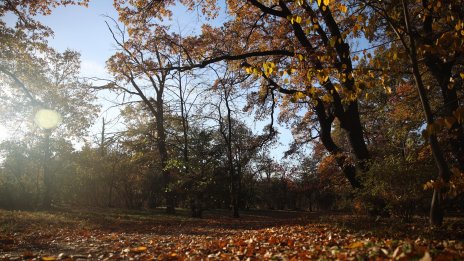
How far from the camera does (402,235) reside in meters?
6.43

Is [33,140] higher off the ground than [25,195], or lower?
higher

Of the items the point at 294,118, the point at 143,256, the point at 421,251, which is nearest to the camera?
the point at 421,251

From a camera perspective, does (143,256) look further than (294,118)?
No

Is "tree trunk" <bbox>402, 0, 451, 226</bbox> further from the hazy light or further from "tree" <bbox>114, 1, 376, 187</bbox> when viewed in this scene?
the hazy light

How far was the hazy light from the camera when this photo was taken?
75.4ft

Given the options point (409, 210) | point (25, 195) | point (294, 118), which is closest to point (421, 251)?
point (409, 210)

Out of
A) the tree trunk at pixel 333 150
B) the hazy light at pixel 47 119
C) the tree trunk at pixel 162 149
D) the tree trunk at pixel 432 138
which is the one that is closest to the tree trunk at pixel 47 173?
the hazy light at pixel 47 119

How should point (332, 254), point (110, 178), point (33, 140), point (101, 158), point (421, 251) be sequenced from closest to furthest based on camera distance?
point (421, 251) → point (332, 254) → point (33, 140) → point (101, 158) → point (110, 178)

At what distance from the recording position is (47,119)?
76.9 ft

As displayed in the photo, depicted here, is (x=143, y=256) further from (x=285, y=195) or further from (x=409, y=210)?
(x=285, y=195)

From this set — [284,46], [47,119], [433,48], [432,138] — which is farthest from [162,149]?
[433,48]

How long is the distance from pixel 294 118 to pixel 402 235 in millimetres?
15914

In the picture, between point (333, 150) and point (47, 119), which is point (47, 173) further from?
point (333, 150)

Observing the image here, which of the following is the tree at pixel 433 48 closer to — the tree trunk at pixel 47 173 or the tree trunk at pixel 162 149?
the tree trunk at pixel 162 149
